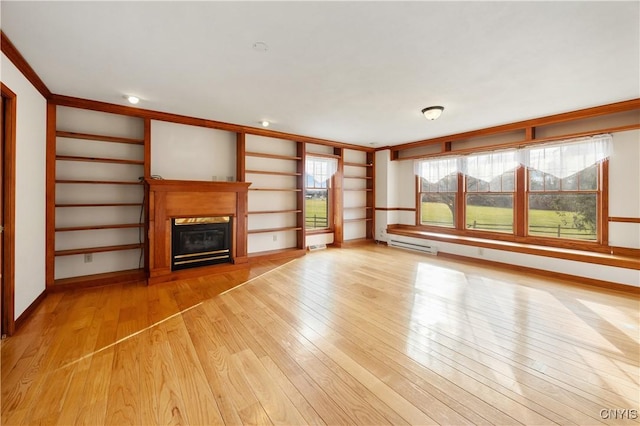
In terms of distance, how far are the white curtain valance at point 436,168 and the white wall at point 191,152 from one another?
4.25 meters

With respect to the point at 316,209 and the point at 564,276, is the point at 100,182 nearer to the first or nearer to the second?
the point at 316,209

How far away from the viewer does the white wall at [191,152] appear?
4.32m

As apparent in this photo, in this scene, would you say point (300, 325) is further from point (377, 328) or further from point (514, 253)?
point (514, 253)

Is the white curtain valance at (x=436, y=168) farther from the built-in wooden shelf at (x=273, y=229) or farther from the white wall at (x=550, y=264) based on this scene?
the built-in wooden shelf at (x=273, y=229)

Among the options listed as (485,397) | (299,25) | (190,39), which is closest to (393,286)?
(485,397)

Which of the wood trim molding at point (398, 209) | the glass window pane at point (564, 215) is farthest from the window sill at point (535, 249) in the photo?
the wood trim molding at point (398, 209)

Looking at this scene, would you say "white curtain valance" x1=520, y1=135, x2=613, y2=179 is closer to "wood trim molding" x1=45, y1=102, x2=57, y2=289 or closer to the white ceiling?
the white ceiling

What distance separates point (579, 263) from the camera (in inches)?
158

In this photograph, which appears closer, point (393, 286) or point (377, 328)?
point (377, 328)

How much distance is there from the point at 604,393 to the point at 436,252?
13.5 ft

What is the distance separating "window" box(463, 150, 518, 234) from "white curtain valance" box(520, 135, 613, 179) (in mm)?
302

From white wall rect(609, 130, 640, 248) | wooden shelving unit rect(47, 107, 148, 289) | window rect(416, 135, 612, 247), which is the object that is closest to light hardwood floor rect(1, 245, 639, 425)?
wooden shelving unit rect(47, 107, 148, 289)

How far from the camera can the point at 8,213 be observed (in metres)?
2.42

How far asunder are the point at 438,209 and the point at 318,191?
284 cm
